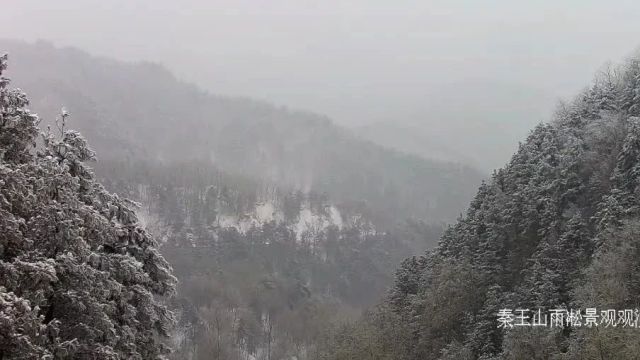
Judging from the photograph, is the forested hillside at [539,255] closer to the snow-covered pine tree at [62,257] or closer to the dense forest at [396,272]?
the dense forest at [396,272]

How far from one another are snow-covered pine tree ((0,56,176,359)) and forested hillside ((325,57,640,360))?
880 inches

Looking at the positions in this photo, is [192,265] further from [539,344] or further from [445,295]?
[539,344]

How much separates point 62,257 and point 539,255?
41.1 metres

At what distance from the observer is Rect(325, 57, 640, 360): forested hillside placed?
34.5m

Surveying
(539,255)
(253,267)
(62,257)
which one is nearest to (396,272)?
(539,255)

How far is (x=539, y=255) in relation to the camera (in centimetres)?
4681

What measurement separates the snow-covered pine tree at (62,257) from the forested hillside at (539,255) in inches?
880

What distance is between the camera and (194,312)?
122500 millimetres

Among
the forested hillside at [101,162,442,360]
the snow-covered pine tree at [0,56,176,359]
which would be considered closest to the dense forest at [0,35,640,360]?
the snow-covered pine tree at [0,56,176,359]

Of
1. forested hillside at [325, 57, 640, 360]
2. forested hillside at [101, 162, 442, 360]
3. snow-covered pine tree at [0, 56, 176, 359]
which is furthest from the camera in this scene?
forested hillside at [101, 162, 442, 360]

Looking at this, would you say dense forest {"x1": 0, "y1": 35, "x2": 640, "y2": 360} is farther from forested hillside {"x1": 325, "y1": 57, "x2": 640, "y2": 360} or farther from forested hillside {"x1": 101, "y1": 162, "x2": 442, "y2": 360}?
forested hillside {"x1": 101, "y1": 162, "x2": 442, "y2": 360}

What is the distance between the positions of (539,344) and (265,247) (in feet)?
479

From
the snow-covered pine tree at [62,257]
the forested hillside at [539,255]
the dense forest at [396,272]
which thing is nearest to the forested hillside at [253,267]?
the dense forest at [396,272]

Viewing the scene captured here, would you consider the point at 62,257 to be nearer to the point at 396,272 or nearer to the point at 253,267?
the point at 396,272
